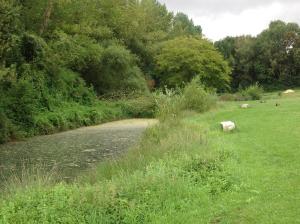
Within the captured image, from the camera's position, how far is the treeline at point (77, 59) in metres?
27.2

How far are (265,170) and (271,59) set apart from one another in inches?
2306

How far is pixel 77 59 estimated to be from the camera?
3888 cm

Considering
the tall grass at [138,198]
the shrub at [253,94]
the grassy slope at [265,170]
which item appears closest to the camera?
the tall grass at [138,198]

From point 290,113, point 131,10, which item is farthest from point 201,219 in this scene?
point 131,10

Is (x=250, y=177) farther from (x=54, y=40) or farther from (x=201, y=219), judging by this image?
(x=54, y=40)

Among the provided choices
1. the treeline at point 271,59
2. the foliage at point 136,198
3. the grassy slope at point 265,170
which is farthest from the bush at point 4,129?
the treeline at point 271,59

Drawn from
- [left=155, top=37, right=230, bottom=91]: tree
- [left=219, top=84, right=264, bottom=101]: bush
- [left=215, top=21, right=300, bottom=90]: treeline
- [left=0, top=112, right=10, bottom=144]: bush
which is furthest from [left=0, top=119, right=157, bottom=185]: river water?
[left=215, top=21, right=300, bottom=90]: treeline

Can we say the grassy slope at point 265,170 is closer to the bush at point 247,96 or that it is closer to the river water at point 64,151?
the river water at point 64,151

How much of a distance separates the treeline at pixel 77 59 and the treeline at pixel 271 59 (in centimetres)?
1267

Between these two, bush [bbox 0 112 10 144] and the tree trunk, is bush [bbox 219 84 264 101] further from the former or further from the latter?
bush [bbox 0 112 10 144]

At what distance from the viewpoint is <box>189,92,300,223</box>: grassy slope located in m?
7.71

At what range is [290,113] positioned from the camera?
23.1 meters

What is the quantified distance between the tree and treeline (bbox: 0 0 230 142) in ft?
0.36

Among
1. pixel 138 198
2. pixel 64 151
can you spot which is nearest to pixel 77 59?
pixel 64 151
